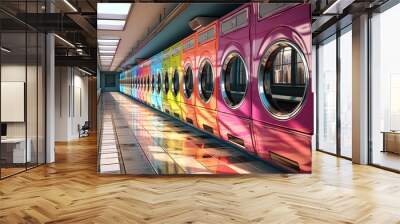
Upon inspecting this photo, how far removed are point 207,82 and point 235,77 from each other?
394 mm

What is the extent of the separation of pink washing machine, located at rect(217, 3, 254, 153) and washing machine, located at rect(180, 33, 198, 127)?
1.13 feet

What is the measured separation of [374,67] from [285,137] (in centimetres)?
282

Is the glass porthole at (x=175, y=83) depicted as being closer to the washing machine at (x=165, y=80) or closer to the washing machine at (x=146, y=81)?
the washing machine at (x=165, y=80)

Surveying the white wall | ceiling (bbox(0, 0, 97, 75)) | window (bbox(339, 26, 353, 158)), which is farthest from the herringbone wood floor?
the white wall

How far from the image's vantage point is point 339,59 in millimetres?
7906

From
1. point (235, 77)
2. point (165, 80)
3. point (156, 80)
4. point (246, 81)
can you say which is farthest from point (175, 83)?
point (246, 81)

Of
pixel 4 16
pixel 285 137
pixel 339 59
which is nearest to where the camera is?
pixel 285 137

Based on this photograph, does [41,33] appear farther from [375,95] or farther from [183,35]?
[375,95]

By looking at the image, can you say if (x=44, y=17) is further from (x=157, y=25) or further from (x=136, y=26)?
(x=157, y=25)

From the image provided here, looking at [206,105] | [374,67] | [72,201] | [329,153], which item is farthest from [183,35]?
[329,153]

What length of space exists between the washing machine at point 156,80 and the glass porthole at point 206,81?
1.89 feet

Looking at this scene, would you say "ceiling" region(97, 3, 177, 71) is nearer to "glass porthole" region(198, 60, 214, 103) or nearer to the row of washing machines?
the row of washing machines

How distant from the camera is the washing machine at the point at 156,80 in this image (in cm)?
569

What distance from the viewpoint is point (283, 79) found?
500 cm
